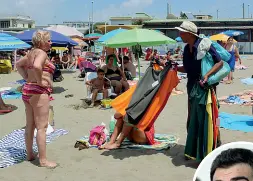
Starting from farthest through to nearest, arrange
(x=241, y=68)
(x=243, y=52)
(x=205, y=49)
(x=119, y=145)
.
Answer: (x=243, y=52), (x=241, y=68), (x=119, y=145), (x=205, y=49)

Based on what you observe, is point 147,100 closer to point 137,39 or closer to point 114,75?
point 137,39

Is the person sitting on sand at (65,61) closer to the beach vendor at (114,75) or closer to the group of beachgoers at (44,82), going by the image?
the beach vendor at (114,75)

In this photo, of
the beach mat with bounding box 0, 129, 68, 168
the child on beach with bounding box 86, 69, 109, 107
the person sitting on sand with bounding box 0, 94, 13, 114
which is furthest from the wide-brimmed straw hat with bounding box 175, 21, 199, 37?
the person sitting on sand with bounding box 0, 94, 13, 114

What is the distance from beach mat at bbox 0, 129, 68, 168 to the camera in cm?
492

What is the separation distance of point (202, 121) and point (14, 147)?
108 inches

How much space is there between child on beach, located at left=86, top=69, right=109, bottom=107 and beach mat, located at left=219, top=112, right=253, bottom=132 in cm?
276

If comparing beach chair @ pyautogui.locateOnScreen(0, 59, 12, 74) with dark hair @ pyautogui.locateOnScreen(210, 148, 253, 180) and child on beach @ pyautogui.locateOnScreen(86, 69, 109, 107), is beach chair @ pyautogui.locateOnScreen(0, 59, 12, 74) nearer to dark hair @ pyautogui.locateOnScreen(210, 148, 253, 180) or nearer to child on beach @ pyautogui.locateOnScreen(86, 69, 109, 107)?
child on beach @ pyautogui.locateOnScreen(86, 69, 109, 107)

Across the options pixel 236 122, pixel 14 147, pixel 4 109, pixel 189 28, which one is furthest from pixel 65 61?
pixel 189 28

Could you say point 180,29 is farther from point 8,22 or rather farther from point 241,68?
point 8,22

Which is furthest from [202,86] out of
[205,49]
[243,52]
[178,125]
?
[243,52]

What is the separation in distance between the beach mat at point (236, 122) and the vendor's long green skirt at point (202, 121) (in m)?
2.00

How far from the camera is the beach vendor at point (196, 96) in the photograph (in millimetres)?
4367

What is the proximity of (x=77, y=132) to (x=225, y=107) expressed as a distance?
3582 millimetres

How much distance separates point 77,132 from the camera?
6.32 metres
